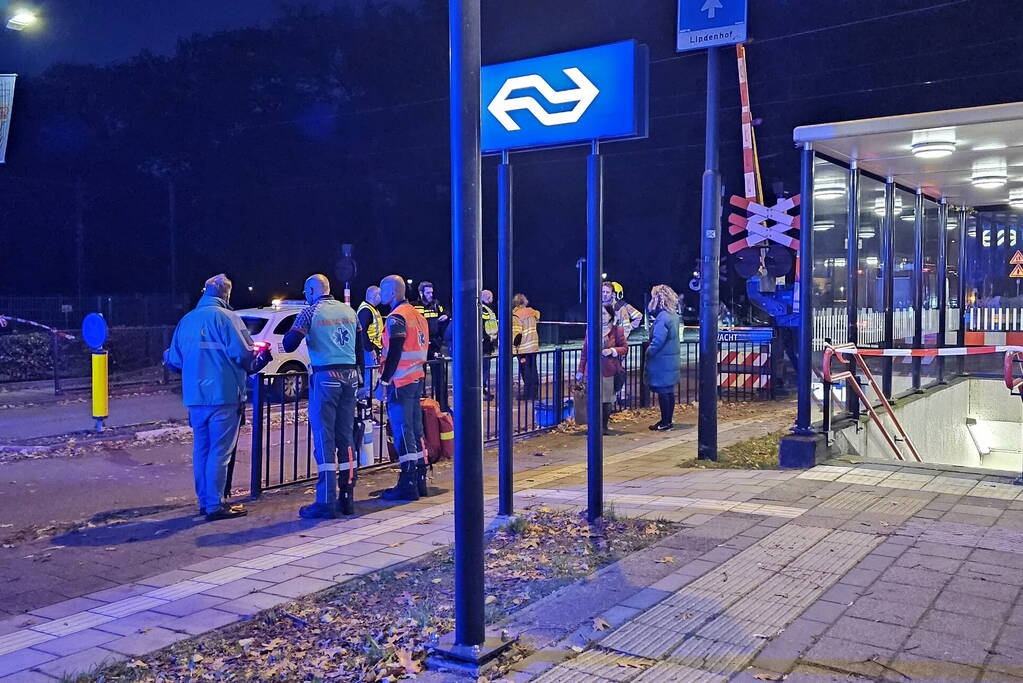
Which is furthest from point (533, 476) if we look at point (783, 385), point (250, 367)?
point (783, 385)

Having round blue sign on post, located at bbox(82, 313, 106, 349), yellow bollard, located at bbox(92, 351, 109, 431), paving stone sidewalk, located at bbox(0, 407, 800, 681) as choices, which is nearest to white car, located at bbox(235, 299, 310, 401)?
yellow bollard, located at bbox(92, 351, 109, 431)

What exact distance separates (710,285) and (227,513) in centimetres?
531

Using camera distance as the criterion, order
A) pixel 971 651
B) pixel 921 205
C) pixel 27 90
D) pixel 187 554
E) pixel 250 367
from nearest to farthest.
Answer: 1. pixel 971 651
2. pixel 187 554
3. pixel 250 367
4. pixel 921 205
5. pixel 27 90

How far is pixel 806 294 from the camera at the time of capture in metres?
9.03

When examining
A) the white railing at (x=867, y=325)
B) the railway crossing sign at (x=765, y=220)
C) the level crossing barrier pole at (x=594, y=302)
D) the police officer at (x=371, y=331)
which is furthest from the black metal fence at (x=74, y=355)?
the level crossing barrier pole at (x=594, y=302)

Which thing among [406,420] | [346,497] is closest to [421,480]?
[406,420]

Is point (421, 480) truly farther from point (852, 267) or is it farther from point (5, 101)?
point (5, 101)

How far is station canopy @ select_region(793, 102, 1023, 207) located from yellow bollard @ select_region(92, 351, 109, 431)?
28.6 ft

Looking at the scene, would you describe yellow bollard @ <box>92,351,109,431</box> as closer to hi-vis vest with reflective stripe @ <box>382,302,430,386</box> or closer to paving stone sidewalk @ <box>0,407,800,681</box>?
hi-vis vest with reflective stripe @ <box>382,302,430,386</box>

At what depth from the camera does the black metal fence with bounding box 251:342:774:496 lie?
8586 millimetres

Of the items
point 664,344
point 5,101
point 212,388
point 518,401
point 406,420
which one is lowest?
point 518,401

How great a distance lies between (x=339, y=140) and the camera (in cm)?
3791

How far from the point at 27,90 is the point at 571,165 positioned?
23.7 metres

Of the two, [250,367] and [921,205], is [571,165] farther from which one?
[250,367]
